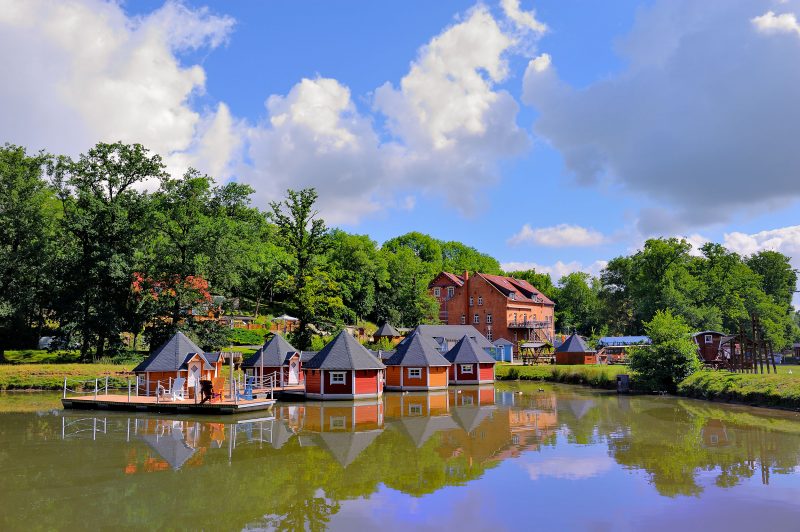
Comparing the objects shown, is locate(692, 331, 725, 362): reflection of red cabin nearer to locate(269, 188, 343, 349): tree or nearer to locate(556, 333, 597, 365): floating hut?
locate(556, 333, 597, 365): floating hut

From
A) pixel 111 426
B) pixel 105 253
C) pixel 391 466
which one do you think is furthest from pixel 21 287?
pixel 391 466

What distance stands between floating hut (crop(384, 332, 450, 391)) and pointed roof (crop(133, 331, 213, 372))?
43.3ft

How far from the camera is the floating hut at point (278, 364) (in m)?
39.1

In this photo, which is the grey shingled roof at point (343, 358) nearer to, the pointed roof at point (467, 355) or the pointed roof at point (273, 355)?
the pointed roof at point (273, 355)

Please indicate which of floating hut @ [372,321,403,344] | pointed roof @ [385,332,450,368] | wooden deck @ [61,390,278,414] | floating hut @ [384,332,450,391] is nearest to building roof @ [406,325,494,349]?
floating hut @ [372,321,403,344]

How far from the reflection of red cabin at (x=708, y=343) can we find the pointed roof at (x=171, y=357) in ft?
140

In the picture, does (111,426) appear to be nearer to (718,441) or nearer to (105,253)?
(105,253)

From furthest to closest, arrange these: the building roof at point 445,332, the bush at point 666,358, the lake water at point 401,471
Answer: the building roof at point 445,332 → the bush at point 666,358 → the lake water at point 401,471

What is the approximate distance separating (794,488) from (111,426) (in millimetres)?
24263

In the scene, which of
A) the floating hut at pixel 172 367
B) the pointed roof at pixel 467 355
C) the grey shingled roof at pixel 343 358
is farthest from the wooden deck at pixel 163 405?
the pointed roof at pixel 467 355

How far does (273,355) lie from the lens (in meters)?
39.6

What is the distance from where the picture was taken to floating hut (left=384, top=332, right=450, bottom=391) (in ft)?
135

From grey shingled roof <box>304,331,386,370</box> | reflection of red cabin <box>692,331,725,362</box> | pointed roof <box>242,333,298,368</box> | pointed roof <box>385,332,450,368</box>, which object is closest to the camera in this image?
grey shingled roof <box>304,331,386,370</box>

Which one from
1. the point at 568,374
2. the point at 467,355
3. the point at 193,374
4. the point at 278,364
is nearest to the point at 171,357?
the point at 193,374
